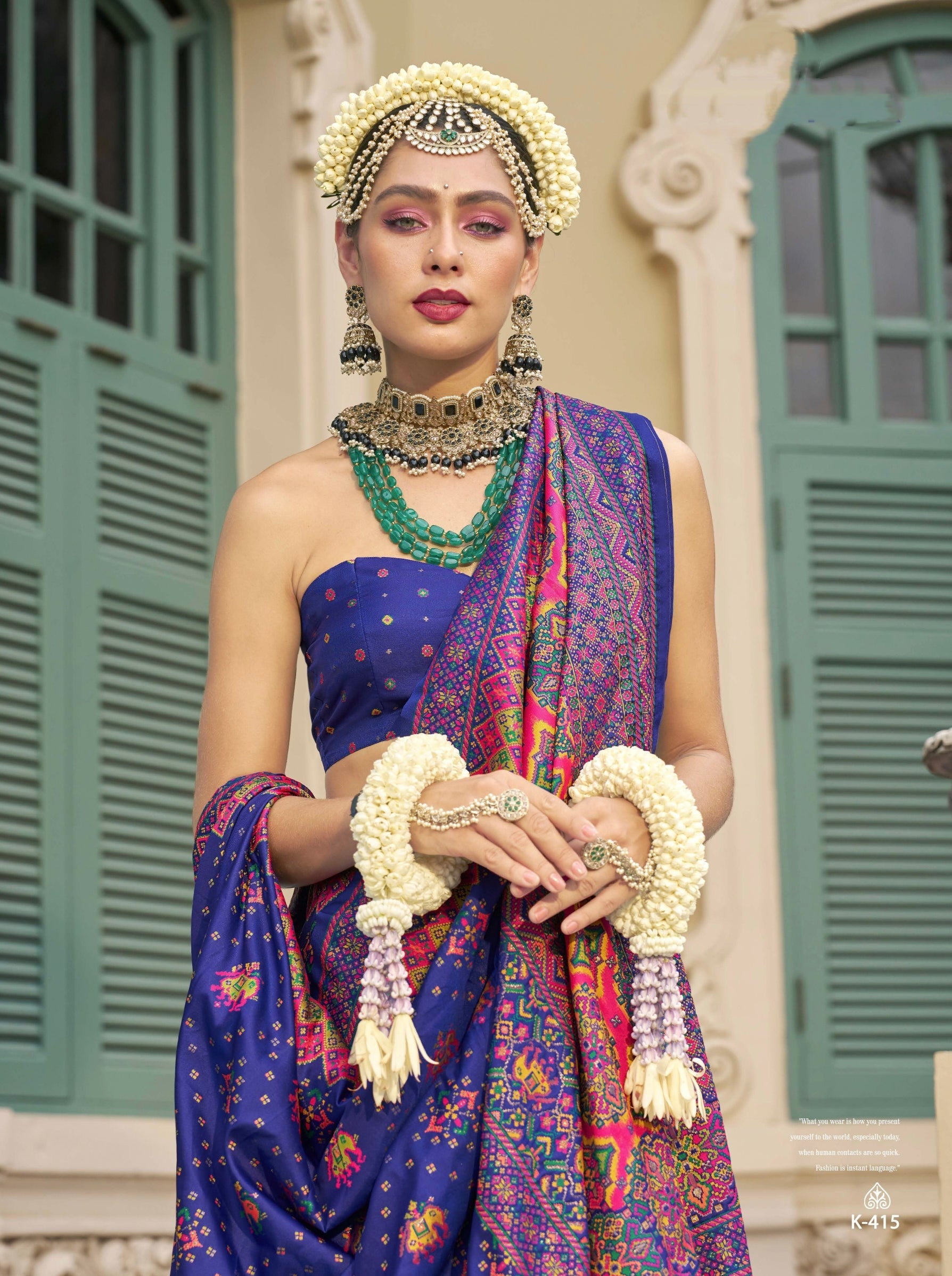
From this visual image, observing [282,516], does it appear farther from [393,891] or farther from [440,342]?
[393,891]

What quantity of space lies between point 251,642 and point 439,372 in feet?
1.24

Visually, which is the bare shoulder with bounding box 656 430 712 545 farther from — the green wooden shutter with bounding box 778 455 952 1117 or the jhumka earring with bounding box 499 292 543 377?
the green wooden shutter with bounding box 778 455 952 1117

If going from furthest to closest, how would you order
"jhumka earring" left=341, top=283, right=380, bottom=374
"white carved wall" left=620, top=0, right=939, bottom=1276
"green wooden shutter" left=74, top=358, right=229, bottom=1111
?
"white carved wall" left=620, top=0, right=939, bottom=1276 → "green wooden shutter" left=74, top=358, right=229, bottom=1111 → "jhumka earring" left=341, top=283, right=380, bottom=374

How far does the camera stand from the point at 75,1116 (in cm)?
375

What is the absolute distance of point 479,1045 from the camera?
68.2 inches

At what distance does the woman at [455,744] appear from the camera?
1696 mm

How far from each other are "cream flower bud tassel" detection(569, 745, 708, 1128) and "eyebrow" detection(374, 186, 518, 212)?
0.68 m

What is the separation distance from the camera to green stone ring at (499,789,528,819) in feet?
5.59

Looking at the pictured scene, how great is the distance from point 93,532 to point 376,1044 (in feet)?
8.59

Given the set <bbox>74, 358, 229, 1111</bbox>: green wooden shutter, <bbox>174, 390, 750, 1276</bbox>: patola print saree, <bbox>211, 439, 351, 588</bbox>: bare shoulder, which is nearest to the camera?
<bbox>174, 390, 750, 1276</bbox>: patola print saree

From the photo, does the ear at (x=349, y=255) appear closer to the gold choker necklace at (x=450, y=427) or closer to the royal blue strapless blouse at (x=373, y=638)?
the gold choker necklace at (x=450, y=427)

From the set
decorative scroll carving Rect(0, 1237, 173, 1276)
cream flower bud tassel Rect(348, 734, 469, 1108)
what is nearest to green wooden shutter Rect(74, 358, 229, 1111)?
decorative scroll carving Rect(0, 1237, 173, 1276)

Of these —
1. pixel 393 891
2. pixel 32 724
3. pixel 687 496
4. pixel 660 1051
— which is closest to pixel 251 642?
pixel 393 891

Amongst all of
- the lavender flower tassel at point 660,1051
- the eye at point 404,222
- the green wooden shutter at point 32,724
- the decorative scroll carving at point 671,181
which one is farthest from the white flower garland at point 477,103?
the decorative scroll carving at point 671,181
